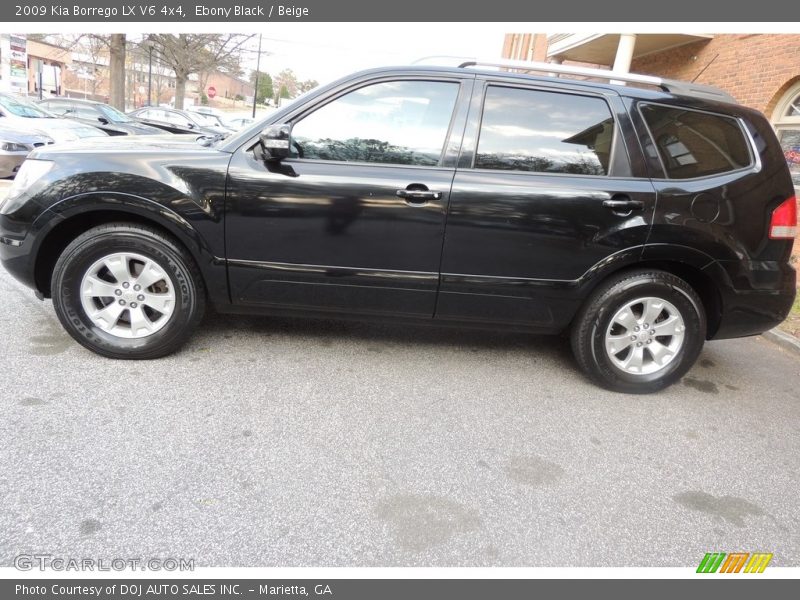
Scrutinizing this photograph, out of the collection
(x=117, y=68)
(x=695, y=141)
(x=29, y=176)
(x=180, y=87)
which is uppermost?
(x=180, y=87)

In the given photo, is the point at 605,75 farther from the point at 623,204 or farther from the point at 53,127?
the point at 53,127

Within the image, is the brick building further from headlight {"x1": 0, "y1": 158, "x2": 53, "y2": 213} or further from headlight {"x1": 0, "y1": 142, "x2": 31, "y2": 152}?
headlight {"x1": 0, "y1": 158, "x2": 53, "y2": 213}

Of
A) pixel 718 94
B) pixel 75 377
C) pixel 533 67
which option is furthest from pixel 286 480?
pixel 718 94

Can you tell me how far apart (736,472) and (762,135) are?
6.77 ft

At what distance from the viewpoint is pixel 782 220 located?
332 cm

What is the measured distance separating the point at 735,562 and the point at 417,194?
226cm

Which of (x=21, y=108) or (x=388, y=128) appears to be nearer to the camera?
(x=388, y=128)

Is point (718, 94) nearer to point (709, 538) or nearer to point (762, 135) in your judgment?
point (762, 135)

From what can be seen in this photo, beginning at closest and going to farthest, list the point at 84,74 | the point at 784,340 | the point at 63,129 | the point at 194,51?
the point at 784,340 < the point at 63,129 < the point at 194,51 < the point at 84,74

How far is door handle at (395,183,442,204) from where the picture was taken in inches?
122

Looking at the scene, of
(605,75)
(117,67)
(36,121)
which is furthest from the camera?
(117,67)

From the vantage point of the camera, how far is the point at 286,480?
7.76 feet

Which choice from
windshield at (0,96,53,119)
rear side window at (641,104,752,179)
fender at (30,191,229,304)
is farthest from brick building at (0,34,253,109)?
rear side window at (641,104,752,179)

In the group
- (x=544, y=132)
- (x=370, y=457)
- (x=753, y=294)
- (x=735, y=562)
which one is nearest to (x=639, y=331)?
(x=753, y=294)
